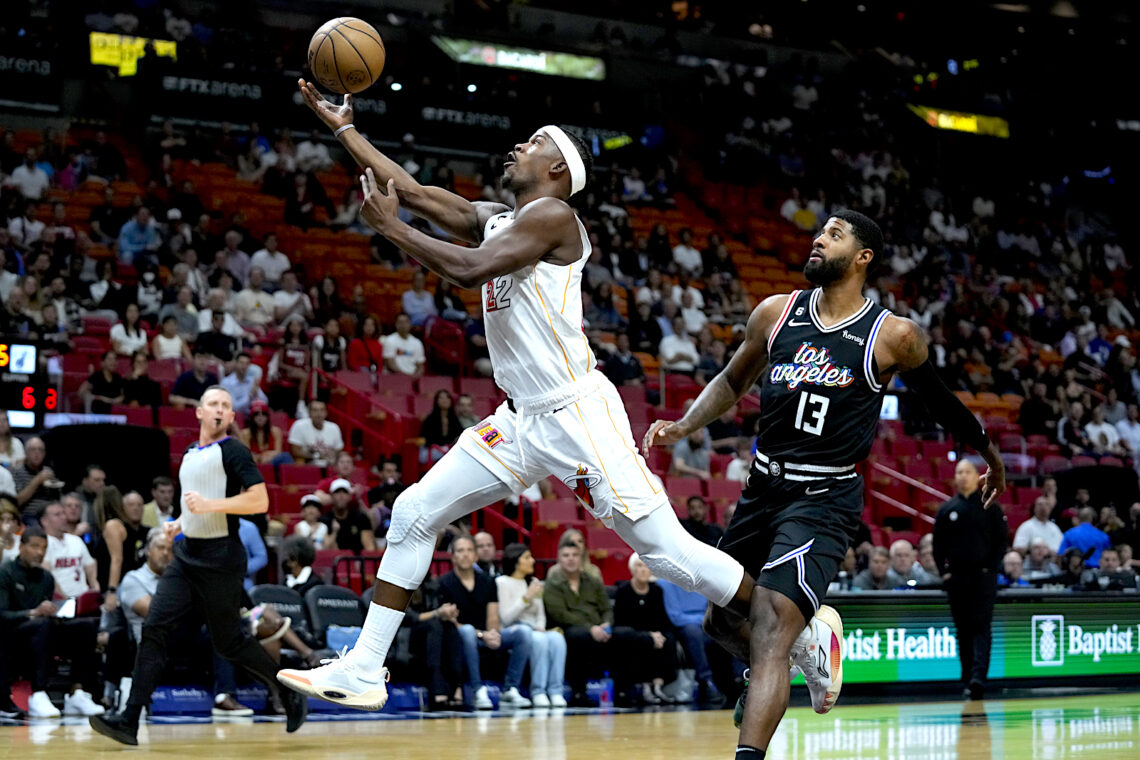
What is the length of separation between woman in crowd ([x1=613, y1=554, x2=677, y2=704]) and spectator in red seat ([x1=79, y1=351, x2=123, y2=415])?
581 cm

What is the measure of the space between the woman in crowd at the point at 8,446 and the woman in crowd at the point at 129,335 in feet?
7.16

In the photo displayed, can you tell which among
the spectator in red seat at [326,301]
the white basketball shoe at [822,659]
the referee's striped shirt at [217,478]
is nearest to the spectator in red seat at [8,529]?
the referee's striped shirt at [217,478]

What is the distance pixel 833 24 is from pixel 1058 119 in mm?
5759

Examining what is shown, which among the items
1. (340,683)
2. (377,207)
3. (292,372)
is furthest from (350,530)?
(377,207)

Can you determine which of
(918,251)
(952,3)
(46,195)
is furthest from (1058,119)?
(46,195)

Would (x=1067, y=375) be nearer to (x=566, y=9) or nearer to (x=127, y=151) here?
(x=566, y=9)

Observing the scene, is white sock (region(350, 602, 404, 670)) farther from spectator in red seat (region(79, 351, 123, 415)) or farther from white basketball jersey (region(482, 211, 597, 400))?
spectator in red seat (region(79, 351, 123, 415))

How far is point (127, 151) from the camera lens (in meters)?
22.1

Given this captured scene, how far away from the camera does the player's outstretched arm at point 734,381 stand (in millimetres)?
6270

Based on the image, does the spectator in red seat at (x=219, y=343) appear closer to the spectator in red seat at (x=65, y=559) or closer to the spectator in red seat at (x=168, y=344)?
the spectator in red seat at (x=168, y=344)

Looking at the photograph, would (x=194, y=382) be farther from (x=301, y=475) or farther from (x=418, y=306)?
(x=418, y=306)

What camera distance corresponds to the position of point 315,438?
15586 mm

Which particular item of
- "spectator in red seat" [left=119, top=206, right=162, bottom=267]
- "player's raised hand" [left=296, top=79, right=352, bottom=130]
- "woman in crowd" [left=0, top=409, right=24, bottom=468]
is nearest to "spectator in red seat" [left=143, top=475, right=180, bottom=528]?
"woman in crowd" [left=0, top=409, right=24, bottom=468]

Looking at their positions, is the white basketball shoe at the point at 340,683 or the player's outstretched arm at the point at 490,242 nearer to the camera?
the player's outstretched arm at the point at 490,242
